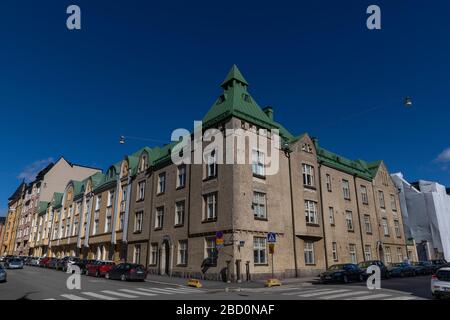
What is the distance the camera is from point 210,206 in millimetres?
27750

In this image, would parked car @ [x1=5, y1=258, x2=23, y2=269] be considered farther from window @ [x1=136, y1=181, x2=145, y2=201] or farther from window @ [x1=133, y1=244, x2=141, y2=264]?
window @ [x1=136, y1=181, x2=145, y2=201]

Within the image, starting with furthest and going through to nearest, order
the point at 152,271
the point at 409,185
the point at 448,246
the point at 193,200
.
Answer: the point at 409,185, the point at 448,246, the point at 152,271, the point at 193,200

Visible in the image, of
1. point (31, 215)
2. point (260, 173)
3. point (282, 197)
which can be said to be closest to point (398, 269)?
point (282, 197)

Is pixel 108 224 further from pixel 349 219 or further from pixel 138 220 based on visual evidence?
pixel 349 219

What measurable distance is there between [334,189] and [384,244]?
1156cm

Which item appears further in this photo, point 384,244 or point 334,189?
point 384,244

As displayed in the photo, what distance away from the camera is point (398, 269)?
99.0 ft

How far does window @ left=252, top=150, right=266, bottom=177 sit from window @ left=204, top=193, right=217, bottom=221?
3.97 m

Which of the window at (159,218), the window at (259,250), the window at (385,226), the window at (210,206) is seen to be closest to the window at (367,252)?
the window at (385,226)

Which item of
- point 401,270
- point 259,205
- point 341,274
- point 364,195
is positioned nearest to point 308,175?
point 259,205

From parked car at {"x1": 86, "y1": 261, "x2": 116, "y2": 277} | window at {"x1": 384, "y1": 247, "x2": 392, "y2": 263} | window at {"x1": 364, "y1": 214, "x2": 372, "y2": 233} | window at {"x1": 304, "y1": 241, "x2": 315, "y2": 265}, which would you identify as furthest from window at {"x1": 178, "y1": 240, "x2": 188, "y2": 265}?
window at {"x1": 384, "y1": 247, "x2": 392, "y2": 263}

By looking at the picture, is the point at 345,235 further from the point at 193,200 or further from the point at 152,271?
the point at 152,271

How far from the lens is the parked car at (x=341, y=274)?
22.9 metres

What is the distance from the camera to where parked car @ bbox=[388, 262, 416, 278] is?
97.4 ft
